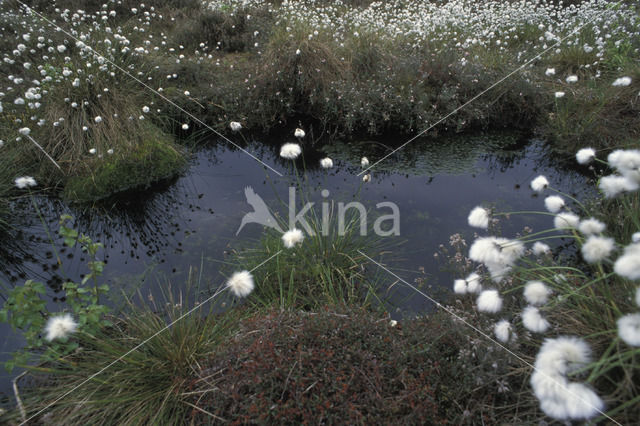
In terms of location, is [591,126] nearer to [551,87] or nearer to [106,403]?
[551,87]

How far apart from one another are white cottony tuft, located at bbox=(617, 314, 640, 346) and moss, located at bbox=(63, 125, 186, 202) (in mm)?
5285

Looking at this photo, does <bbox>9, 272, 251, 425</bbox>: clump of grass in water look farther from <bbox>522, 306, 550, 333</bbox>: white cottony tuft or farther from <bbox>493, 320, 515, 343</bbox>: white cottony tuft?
<bbox>522, 306, 550, 333</bbox>: white cottony tuft

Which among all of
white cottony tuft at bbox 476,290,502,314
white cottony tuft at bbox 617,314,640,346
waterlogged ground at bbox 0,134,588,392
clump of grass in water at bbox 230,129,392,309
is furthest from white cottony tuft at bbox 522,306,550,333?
clump of grass in water at bbox 230,129,392,309

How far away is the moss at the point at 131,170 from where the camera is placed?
4961 mm

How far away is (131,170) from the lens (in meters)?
5.23

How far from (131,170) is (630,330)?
5444mm

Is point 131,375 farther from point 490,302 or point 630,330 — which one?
point 630,330

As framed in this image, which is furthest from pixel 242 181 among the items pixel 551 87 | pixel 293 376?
pixel 551 87

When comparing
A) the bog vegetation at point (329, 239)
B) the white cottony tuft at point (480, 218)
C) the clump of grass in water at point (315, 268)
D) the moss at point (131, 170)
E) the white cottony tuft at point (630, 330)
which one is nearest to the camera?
the white cottony tuft at point (630, 330)

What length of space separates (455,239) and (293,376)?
2019 mm

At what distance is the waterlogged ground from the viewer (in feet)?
12.6

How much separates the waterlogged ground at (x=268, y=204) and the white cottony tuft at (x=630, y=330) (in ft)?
5.78

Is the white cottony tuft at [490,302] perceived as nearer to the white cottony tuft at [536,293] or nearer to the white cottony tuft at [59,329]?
the white cottony tuft at [536,293]

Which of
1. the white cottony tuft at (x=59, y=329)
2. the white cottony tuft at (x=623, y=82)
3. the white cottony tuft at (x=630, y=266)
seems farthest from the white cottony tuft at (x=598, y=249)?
the white cottony tuft at (x=623, y=82)
